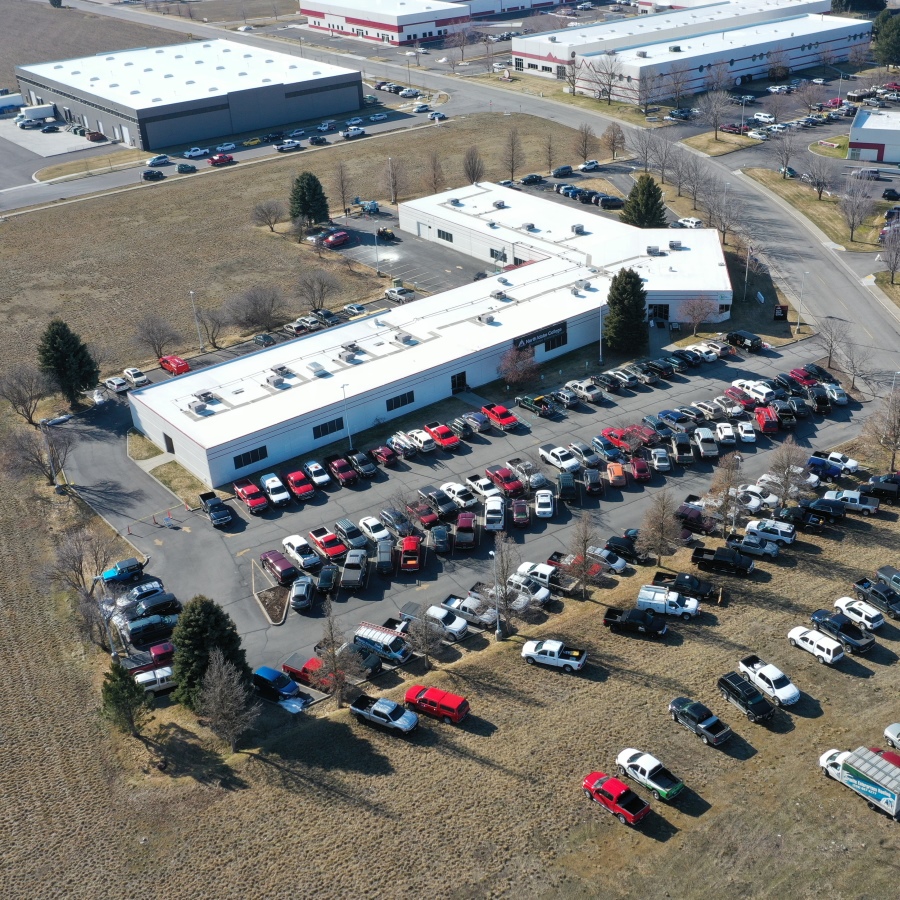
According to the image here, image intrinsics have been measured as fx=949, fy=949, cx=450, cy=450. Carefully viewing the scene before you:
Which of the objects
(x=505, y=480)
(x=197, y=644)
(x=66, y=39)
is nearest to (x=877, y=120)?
(x=505, y=480)

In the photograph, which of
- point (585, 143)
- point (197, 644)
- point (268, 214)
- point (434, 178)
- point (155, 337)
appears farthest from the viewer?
point (585, 143)

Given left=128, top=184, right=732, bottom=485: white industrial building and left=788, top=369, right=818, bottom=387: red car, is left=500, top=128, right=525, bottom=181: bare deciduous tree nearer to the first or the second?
left=128, top=184, right=732, bottom=485: white industrial building

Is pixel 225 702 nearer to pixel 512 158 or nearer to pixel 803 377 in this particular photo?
pixel 803 377

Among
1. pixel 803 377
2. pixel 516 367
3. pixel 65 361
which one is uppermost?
pixel 65 361

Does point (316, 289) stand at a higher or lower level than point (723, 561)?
higher

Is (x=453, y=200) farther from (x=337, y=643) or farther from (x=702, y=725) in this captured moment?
(x=702, y=725)

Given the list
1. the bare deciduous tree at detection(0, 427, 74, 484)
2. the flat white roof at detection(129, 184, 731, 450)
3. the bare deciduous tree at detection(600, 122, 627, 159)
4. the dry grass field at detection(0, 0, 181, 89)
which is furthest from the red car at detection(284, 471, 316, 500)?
the dry grass field at detection(0, 0, 181, 89)
